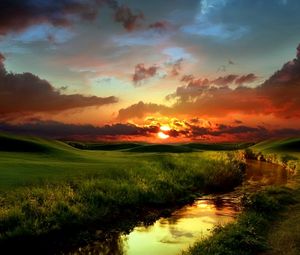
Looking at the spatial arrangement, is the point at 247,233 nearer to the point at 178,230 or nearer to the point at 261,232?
the point at 261,232

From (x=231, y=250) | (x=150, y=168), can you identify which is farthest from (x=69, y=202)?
(x=150, y=168)

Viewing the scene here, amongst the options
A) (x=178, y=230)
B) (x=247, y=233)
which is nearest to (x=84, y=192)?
(x=178, y=230)

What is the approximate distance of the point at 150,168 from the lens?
151 feet

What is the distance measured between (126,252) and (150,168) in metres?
23.0

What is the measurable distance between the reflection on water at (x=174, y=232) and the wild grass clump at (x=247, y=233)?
5.54 feet

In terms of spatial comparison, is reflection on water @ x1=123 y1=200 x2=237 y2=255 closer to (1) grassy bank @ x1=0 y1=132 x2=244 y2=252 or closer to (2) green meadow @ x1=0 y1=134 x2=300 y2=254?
(2) green meadow @ x1=0 y1=134 x2=300 y2=254

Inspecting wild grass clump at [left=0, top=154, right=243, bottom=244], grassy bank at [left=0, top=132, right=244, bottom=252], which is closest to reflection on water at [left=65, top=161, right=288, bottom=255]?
grassy bank at [left=0, top=132, right=244, bottom=252]

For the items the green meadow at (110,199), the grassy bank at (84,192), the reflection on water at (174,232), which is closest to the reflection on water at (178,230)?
the reflection on water at (174,232)

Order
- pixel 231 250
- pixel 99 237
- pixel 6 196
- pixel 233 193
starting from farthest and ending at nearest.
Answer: pixel 233 193
pixel 6 196
pixel 99 237
pixel 231 250

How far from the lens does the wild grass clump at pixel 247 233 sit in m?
20.8

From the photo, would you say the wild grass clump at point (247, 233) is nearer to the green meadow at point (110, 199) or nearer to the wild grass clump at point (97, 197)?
the green meadow at point (110, 199)

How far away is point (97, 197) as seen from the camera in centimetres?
3109

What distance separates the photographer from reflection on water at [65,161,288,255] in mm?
23500

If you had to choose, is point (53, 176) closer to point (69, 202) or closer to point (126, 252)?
point (69, 202)
